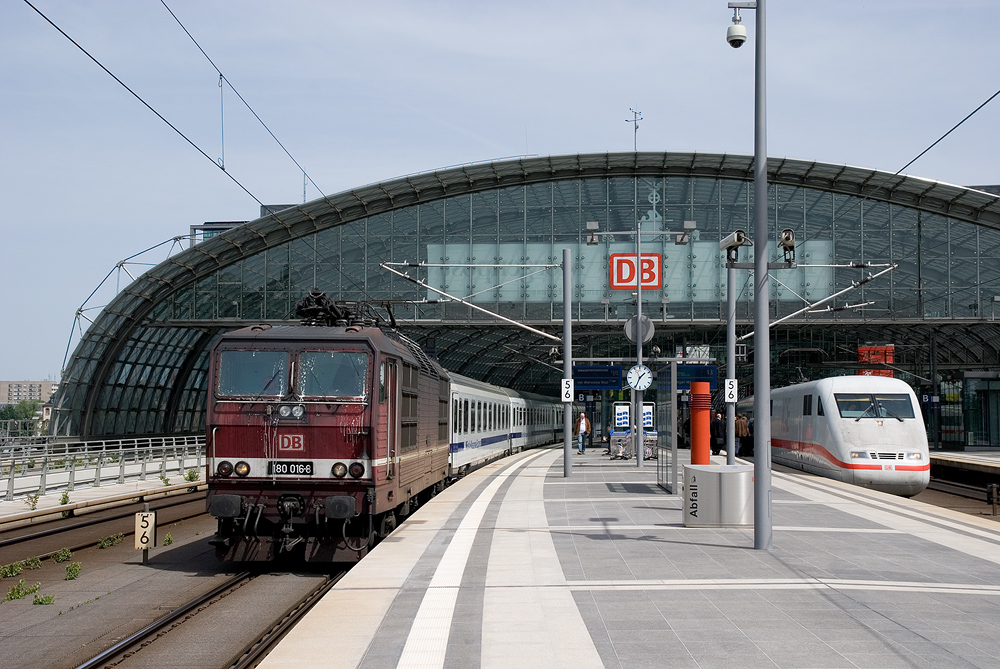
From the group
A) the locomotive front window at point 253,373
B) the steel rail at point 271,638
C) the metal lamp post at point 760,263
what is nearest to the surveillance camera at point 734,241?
the metal lamp post at point 760,263

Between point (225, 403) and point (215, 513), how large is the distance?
1453mm

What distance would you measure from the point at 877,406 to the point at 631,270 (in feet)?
63.2

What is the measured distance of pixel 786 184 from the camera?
46625mm

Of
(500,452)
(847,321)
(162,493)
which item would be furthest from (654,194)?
(162,493)

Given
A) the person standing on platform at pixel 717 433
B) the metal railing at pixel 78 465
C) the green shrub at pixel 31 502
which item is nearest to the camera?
the green shrub at pixel 31 502

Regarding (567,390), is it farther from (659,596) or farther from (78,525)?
(659,596)

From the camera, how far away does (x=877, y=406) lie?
2595cm

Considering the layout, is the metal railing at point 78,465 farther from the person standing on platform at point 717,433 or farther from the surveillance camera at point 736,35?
the person standing on platform at point 717,433

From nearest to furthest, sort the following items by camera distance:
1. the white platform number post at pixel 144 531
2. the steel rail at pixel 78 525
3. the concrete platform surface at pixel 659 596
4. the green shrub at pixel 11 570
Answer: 1. the concrete platform surface at pixel 659 596
2. the green shrub at pixel 11 570
3. the white platform number post at pixel 144 531
4. the steel rail at pixel 78 525

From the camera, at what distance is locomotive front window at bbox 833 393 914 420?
25.7 metres

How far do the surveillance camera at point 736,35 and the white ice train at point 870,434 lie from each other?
15.5m

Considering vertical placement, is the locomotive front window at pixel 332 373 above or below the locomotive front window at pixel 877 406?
above

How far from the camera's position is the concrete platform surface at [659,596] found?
289 inches

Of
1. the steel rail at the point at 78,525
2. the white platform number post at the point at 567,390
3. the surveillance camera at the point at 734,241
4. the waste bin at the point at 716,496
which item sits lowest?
the steel rail at the point at 78,525
